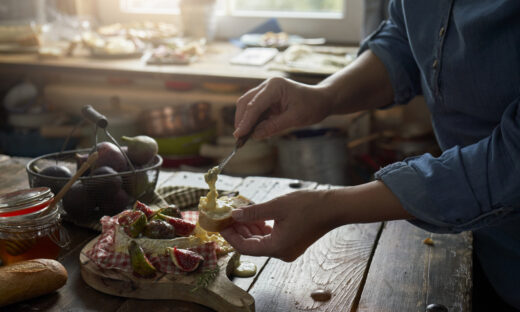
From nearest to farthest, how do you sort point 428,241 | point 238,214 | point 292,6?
point 238,214
point 428,241
point 292,6

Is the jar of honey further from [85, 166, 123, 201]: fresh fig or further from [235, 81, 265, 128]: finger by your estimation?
[235, 81, 265, 128]: finger

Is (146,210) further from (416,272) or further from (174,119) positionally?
(174,119)

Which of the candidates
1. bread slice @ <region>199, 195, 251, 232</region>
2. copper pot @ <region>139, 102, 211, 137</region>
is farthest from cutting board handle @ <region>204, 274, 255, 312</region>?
copper pot @ <region>139, 102, 211, 137</region>

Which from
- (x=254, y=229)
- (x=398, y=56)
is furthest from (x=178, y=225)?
(x=398, y=56)

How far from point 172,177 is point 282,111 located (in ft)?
1.42

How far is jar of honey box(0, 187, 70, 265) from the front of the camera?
1030 millimetres

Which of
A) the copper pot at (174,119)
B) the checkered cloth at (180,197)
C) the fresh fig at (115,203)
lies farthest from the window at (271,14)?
the fresh fig at (115,203)

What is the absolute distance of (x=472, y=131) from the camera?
1128 mm

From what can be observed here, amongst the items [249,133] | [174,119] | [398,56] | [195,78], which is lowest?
[174,119]

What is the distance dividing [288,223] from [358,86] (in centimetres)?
57

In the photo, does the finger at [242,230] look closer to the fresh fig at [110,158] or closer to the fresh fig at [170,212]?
the fresh fig at [170,212]

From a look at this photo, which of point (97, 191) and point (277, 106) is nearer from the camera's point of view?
point (97, 191)

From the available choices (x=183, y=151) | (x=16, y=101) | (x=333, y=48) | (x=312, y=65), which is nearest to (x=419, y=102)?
(x=333, y=48)

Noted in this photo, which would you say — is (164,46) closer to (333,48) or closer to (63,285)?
(333,48)
